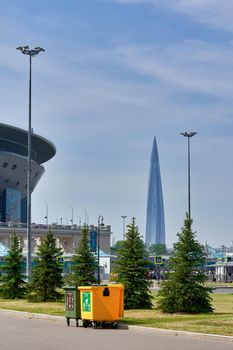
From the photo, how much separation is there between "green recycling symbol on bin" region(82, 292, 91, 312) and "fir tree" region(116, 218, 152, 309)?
7557 mm

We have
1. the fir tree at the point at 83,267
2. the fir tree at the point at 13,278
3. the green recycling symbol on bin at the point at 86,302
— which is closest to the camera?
the green recycling symbol on bin at the point at 86,302

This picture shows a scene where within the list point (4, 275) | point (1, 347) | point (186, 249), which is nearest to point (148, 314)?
point (186, 249)

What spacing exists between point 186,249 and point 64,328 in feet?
24.5

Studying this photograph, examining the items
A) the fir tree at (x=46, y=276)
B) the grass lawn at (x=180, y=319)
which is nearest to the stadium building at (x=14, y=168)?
the fir tree at (x=46, y=276)

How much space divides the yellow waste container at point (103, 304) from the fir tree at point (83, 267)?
11528 millimetres

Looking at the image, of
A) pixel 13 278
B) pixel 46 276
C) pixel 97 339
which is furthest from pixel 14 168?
pixel 97 339

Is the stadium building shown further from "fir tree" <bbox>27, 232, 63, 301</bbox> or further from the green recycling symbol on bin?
the green recycling symbol on bin

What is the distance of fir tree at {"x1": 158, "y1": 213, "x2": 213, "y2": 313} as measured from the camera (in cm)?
2834

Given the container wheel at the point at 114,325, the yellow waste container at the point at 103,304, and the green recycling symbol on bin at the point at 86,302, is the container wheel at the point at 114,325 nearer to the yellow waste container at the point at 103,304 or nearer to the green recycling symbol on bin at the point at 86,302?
the yellow waste container at the point at 103,304

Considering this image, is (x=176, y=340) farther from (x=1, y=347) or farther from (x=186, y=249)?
(x=186, y=249)

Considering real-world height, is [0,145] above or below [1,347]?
above

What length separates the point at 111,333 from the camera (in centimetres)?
2167

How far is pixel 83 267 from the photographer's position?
117 feet

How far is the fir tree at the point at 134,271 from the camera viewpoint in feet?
103
